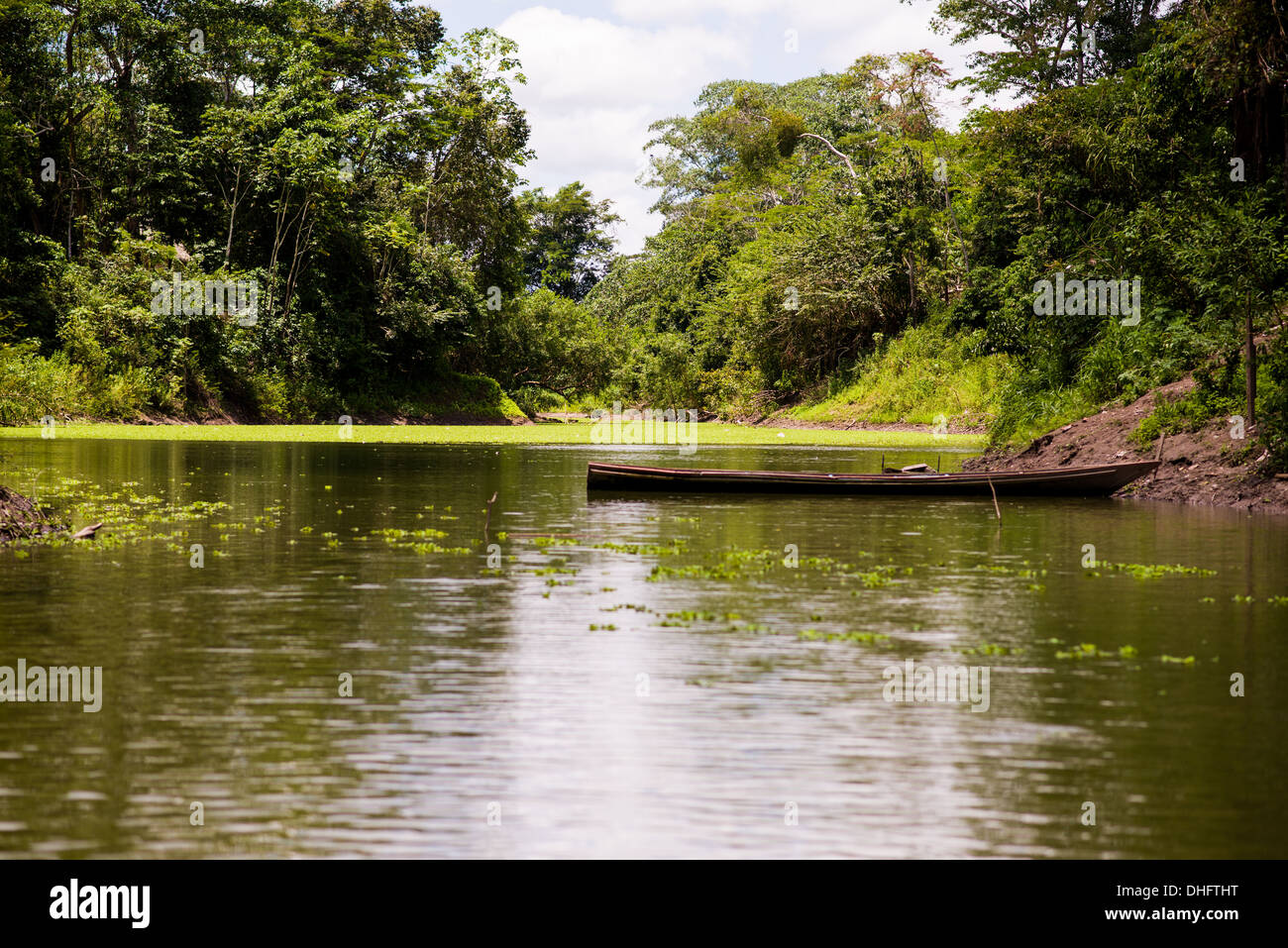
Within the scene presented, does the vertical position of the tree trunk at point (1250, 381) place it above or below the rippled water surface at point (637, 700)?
above

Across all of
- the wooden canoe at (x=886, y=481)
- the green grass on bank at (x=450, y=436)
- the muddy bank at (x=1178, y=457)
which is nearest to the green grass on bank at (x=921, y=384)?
the green grass on bank at (x=450, y=436)

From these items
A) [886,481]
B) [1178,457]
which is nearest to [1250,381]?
[1178,457]

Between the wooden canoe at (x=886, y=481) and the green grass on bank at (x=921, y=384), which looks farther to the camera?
the green grass on bank at (x=921, y=384)

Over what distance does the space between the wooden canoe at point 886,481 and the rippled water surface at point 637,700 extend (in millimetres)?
5020

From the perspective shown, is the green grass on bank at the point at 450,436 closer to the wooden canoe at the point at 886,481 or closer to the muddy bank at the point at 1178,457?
the muddy bank at the point at 1178,457

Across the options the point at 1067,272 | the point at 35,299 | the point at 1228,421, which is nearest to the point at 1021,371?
the point at 1067,272

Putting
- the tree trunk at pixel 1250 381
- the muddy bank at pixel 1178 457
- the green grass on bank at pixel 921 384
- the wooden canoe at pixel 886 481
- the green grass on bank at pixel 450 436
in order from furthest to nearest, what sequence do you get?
the green grass on bank at pixel 921 384 < the green grass on bank at pixel 450 436 < the wooden canoe at pixel 886 481 < the tree trunk at pixel 1250 381 < the muddy bank at pixel 1178 457

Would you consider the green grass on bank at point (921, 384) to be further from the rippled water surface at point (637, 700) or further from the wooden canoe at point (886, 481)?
the rippled water surface at point (637, 700)

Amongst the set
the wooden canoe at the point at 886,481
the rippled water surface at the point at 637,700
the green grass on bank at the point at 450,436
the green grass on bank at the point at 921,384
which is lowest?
the rippled water surface at the point at 637,700

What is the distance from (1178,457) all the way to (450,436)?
27.1 metres

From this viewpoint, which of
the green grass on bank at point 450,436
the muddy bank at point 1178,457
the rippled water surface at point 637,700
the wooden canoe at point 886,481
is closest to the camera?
the rippled water surface at point 637,700

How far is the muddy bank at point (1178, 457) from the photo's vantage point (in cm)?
1906
